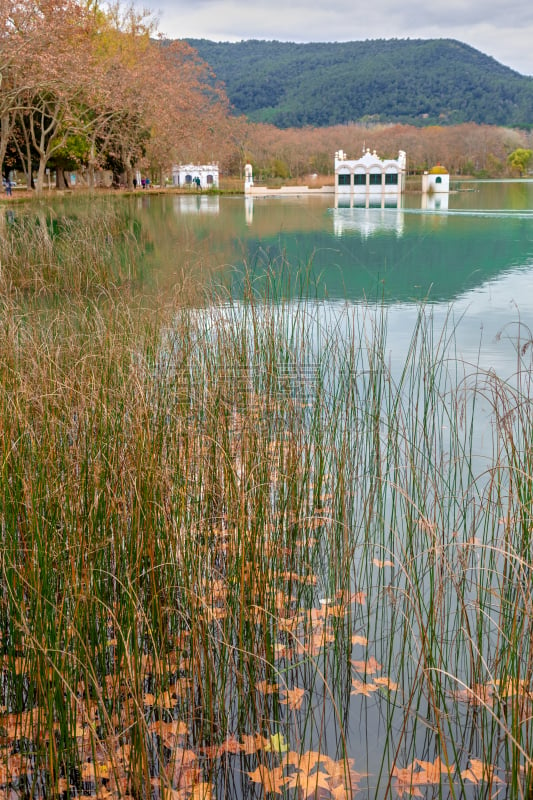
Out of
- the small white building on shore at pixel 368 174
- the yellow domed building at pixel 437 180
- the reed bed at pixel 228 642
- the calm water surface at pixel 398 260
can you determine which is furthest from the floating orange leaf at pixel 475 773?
the small white building on shore at pixel 368 174

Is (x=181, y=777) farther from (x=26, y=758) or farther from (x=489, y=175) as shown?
(x=489, y=175)

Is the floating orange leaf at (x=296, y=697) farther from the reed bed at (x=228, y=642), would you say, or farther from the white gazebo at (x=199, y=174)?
the white gazebo at (x=199, y=174)

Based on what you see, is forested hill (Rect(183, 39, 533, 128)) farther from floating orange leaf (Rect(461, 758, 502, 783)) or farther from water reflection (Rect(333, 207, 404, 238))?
floating orange leaf (Rect(461, 758, 502, 783))

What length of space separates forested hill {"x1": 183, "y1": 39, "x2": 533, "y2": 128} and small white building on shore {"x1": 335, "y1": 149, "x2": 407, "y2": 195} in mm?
57592

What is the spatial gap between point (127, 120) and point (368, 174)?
20821mm

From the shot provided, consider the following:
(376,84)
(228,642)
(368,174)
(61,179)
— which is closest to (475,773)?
(228,642)

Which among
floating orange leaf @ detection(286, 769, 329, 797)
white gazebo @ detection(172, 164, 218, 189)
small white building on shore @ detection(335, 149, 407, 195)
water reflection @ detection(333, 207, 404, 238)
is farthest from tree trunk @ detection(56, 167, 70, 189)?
floating orange leaf @ detection(286, 769, 329, 797)

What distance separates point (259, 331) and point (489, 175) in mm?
66109

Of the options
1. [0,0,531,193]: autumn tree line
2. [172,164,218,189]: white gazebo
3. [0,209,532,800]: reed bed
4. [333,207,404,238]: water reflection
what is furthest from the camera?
[172,164,218,189]: white gazebo

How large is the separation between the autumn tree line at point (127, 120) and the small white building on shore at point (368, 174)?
697cm

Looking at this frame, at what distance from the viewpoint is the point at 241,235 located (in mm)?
15109

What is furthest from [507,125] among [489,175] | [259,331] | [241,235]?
[259,331]

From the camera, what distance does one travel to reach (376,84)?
111m

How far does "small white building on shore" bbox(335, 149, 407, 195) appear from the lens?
43000mm
